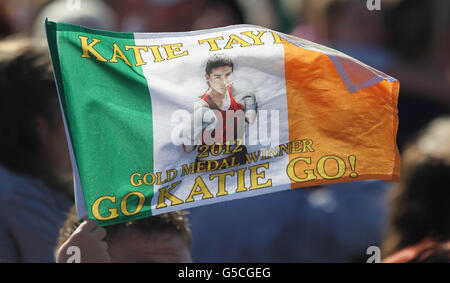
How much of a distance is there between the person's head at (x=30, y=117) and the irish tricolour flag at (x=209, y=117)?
29.7 inches

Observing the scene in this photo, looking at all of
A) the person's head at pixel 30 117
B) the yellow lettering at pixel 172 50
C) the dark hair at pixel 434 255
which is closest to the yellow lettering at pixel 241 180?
the yellow lettering at pixel 172 50

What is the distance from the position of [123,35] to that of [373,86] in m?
0.91

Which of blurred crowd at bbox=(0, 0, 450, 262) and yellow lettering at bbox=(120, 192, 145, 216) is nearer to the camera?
yellow lettering at bbox=(120, 192, 145, 216)

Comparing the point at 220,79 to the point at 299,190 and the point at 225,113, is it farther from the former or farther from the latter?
the point at 299,190

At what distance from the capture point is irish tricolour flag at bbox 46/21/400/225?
3074 millimetres

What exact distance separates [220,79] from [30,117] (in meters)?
1.10

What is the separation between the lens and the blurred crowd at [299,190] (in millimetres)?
3783

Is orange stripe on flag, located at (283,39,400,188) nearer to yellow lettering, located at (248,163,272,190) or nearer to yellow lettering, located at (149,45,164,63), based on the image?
yellow lettering, located at (248,163,272,190)

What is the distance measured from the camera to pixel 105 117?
312 centimetres

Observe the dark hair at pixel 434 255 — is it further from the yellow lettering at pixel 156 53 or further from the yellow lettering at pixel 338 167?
the yellow lettering at pixel 156 53

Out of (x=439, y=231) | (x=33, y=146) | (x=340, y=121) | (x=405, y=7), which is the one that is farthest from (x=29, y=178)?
(x=405, y=7)

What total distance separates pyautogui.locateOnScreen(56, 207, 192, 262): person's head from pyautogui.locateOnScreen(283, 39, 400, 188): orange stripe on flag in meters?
0.54

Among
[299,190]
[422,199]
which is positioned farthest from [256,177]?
[299,190]

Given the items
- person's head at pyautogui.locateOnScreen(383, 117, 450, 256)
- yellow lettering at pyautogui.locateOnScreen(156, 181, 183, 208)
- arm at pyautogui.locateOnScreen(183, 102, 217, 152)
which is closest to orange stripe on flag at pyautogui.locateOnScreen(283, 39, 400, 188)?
arm at pyautogui.locateOnScreen(183, 102, 217, 152)
